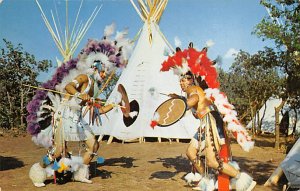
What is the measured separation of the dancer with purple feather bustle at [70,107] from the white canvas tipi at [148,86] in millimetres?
5562

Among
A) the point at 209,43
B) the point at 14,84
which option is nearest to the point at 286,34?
the point at 209,43

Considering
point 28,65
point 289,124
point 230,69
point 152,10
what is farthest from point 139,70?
point 230,69

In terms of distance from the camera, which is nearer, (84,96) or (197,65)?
(197,65)

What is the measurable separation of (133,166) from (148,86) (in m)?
4.95

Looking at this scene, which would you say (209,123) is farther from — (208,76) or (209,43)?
(209,43)

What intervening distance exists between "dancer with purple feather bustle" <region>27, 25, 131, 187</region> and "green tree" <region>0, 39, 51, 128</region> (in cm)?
1027

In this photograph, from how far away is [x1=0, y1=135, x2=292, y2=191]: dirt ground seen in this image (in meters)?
6.31

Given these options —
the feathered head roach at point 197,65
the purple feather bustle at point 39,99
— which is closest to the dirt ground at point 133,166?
the purple feather bustle at point 39,99

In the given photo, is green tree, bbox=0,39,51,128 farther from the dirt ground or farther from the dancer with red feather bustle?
the dancer with red feather bustle

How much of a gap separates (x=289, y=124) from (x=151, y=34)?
1031 cm

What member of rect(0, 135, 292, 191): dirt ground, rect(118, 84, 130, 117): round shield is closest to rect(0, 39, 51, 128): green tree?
rect(0, 135, 292, 191): dirt ground

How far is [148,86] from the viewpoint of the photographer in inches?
512

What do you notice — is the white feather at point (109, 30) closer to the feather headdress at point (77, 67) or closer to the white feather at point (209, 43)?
the feather headdress at point (77, 67)

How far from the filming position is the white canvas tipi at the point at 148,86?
12.6m
